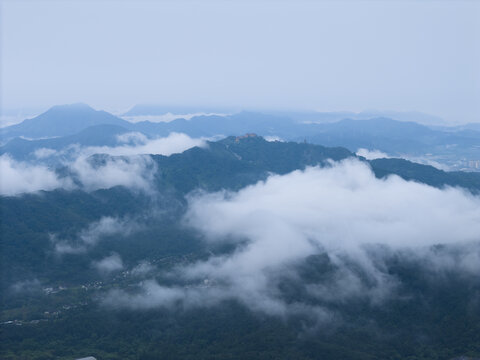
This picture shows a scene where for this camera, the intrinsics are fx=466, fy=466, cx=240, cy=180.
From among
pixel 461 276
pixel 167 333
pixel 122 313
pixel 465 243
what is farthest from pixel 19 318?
pixel 465 243

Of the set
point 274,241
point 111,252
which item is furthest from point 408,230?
point 111,252

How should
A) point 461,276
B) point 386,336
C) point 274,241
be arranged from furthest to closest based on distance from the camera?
point 274,241 → point 461,276 → point 386,336

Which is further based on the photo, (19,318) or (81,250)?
(81,250)

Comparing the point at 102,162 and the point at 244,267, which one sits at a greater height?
the point at 102,162

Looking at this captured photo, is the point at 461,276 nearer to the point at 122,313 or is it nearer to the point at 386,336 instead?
the point at 386,336

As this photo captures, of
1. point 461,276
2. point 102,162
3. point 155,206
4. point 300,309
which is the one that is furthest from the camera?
point 102,162

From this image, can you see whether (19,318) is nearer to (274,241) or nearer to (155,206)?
(274,241)

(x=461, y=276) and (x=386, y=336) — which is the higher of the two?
(x=461, y=276)

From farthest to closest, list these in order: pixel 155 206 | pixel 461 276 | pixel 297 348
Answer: pixel 155 206
pixel 461 276
pixel 297 348

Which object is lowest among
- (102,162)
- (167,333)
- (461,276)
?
(167,333)
